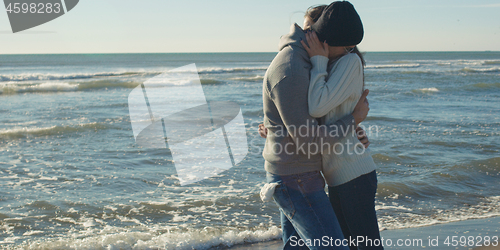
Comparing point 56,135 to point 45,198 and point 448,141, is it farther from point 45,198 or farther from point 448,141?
point 448,141

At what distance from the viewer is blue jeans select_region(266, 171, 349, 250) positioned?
195 centimetres

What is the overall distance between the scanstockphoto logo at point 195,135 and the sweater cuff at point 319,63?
4.34 metres

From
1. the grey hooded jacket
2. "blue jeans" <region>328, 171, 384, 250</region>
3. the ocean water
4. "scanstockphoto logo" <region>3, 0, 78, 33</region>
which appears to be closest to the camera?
the grey hooded jacket

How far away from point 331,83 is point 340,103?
117 mm

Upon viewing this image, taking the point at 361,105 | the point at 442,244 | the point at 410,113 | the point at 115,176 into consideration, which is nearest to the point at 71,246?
the point at 115,176

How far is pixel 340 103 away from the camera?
6.33 feet

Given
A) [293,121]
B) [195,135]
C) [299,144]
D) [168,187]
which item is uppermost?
[293,121]

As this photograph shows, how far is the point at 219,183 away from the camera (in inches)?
231

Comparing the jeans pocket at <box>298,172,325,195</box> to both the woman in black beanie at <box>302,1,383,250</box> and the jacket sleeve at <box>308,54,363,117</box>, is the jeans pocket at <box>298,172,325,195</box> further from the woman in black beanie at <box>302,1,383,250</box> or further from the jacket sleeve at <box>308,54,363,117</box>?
the jacket sleeve at <box>308,54,363,117</box>

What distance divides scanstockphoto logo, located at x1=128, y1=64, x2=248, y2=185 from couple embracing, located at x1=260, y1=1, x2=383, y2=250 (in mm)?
4104

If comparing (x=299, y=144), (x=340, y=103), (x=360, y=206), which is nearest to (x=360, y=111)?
(x=340, y=103)

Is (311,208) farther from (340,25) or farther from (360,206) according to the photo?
(340,25)

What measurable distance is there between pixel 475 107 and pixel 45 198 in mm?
13375

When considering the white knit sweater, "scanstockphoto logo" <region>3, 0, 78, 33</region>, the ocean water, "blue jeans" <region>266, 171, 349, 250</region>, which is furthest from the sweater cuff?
"scanstockphoto logo" <region>3, 0, 78, 33</region>
